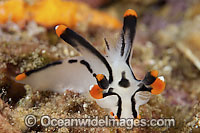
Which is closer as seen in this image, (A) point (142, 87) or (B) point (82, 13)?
(A) point (142, 87)

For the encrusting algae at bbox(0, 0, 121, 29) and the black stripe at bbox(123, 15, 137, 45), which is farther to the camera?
the encrusting algae at bbox(0, 0, 121, 29)

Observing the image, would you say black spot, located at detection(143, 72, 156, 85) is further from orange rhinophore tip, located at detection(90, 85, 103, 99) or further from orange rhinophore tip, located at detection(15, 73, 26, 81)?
Result: orange rhinophore tip, located at detection(15, 73, 26, 81)

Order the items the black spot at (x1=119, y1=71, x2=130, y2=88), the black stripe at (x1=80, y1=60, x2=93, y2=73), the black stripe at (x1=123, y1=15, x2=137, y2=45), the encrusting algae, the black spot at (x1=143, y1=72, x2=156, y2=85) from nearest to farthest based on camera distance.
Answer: the black spot at (x1=143, y1=72, x2=156, y2=85), the black spot at (x1=119, y1=71, x2=130, y2=88), the black stripe at (x1=123, y1=15, x2=137, y2=45), the black stripe at (x1=80, y1=60, x2=93, y2=73), the encrusting algae

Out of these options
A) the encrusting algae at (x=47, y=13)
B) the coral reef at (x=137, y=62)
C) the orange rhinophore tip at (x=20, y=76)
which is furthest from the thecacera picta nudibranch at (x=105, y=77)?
the encrusting algae at (x=47, y=13)

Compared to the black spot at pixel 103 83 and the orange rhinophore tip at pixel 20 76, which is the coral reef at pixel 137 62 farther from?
the black spot at pixel 103 83

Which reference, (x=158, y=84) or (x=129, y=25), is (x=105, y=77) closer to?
(x=158, y=84)

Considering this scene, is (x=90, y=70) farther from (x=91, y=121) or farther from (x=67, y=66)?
(x=91, y=121)

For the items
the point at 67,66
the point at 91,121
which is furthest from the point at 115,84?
the point at 67,66

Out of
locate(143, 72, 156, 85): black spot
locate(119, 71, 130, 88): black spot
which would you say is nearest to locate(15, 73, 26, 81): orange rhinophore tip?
locate(119, 71, 130, 88): black spot
